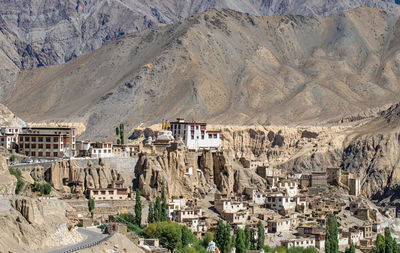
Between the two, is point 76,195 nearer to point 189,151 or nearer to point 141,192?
point 141,192

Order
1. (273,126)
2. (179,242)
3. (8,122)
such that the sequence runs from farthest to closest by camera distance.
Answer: (273,126) < (8,122) < (179,242)

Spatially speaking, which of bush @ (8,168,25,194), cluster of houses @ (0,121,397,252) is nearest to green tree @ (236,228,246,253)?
cluster of houses @ (0,121,397,252)

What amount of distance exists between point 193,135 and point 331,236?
98.5 feet

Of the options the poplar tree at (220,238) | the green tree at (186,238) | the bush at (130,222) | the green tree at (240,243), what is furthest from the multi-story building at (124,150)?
the green tree at (240,243)

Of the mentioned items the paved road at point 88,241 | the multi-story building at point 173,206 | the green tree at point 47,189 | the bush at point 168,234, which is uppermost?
the green tree at point 47,189

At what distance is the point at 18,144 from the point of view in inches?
4063

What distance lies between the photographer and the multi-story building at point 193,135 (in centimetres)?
11596

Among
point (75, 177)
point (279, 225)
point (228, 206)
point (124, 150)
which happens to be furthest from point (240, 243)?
point (124, 150)

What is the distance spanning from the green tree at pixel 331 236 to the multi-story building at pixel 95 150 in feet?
79.8

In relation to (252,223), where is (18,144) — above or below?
above

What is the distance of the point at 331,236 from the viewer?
90812 mm

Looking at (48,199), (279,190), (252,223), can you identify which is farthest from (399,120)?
(48,199)

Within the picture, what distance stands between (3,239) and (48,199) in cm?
942

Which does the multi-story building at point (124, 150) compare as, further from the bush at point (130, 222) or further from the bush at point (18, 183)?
the bush at point (18, 183)
